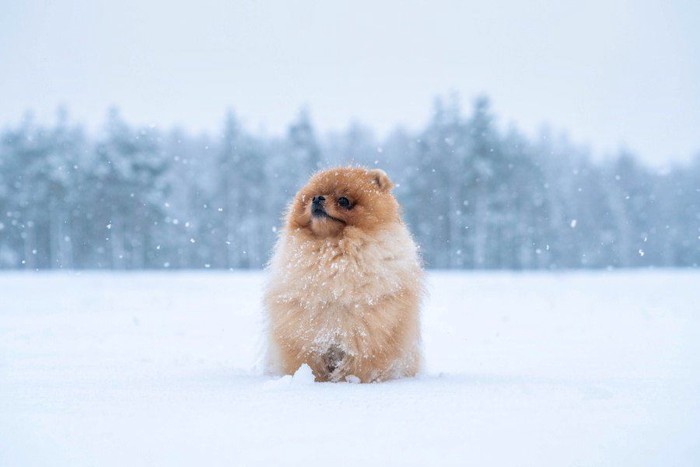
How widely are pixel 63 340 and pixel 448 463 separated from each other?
5.53 m

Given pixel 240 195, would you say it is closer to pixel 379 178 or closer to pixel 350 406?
pixel 379 178

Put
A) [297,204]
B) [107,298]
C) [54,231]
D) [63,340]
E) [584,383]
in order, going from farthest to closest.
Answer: [54,231]
[107,298]
[63,340]
[297,204]
[584,383]

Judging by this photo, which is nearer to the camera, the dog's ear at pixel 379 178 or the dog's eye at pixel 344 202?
the dog's eye at pixel 344 202

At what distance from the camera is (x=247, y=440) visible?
2.64 metres

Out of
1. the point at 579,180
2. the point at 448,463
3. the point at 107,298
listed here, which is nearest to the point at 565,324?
the point at 448,463

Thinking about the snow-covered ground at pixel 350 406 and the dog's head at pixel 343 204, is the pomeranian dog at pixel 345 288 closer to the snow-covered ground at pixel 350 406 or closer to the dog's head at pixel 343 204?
the dog's head at pixel 343 204

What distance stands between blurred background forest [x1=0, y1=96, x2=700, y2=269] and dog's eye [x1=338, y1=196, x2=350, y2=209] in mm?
24695

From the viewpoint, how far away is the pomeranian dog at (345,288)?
411 cm

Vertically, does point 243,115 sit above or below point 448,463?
above

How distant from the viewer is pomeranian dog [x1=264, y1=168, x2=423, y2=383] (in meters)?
4.11

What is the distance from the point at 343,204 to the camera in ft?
14.5

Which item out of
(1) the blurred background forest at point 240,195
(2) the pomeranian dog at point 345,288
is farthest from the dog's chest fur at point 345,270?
(1) the blurred background forest at point 240,195

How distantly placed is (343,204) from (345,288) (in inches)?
26.2

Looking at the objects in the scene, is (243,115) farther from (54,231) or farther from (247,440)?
(247,440)
